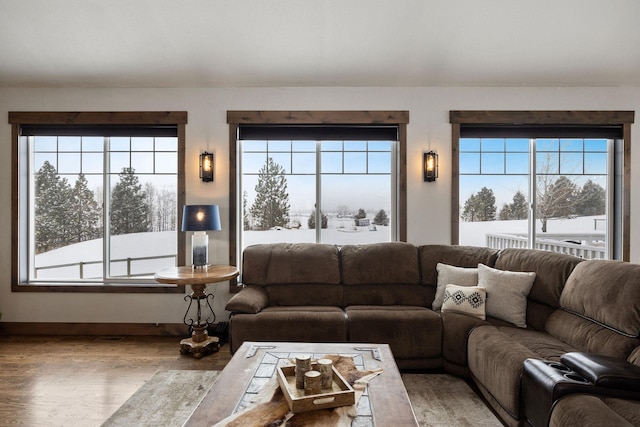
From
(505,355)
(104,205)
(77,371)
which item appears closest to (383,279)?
(505,355)

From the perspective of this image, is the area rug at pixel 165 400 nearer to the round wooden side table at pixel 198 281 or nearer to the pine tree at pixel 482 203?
the round wooden side table at pixel 198 281

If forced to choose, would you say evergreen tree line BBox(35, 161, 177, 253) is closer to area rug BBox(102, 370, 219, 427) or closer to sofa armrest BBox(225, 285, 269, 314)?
sofa armrest BBox(225, 285, 269, 314)

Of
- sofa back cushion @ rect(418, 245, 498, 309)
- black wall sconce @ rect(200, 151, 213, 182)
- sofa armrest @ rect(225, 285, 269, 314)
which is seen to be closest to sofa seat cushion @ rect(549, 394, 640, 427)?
sofa back cushion @ rect(418, 245, 498, 309)

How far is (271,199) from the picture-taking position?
4.32 metres

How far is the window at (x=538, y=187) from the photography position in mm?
4152

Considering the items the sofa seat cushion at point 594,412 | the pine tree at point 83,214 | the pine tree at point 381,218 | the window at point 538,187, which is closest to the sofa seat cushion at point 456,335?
the sofa seat cushion at point 594,412

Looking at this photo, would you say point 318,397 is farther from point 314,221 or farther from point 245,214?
point 245,214

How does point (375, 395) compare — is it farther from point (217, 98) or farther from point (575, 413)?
point (217, 98)

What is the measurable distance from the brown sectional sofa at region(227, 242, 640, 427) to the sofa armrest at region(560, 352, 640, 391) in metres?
0.08

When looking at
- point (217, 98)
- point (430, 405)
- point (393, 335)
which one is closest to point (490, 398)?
point (430, 405)

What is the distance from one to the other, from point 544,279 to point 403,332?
120cm

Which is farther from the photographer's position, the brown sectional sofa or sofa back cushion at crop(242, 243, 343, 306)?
sofa back cushion at crop(242, 243, 343, 306)

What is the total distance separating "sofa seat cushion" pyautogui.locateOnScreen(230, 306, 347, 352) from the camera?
3.15 metres

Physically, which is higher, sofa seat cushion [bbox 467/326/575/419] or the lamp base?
the lamp base
